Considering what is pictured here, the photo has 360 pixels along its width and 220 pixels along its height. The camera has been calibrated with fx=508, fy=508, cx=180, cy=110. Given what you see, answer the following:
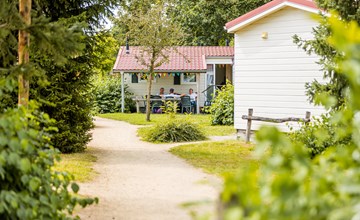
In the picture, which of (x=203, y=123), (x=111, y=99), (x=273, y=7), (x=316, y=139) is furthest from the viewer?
(x=111, y=99)

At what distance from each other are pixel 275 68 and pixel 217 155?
3.80 m

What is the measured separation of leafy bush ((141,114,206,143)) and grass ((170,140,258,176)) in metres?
1.34

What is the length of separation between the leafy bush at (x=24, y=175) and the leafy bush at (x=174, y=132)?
11.6 m

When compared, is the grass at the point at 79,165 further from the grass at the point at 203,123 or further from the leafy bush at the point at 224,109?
the leafy bush at the point at 224,109

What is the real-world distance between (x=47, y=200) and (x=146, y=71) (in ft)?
75.4

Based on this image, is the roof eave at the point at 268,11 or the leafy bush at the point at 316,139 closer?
the leafy bush at the point at 316,139

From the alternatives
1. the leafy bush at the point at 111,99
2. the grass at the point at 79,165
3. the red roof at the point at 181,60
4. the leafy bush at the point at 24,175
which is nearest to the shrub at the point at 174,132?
the grass at the point at 79,165

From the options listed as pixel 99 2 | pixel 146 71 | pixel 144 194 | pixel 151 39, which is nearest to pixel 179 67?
pixel 146 71

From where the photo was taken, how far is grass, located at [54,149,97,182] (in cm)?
896

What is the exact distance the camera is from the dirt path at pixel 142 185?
21.3 ft

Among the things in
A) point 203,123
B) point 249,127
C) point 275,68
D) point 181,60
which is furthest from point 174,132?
point 181,60

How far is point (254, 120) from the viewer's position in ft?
47.2

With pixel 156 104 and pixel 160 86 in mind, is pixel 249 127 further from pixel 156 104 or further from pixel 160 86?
pixel 160 86

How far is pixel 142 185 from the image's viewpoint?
8430 mm
